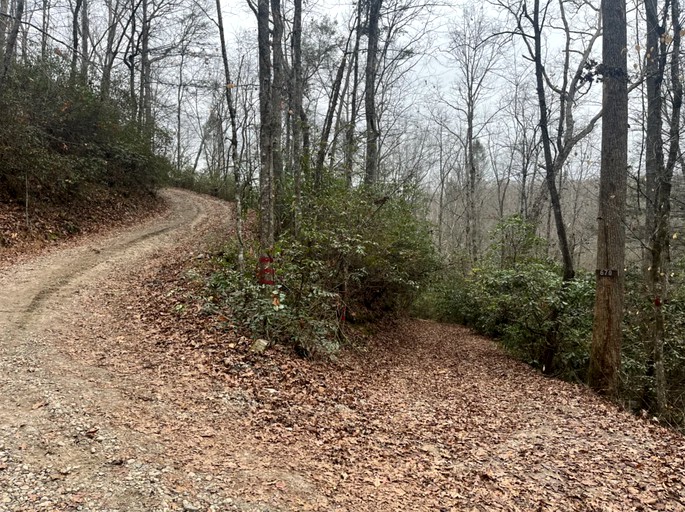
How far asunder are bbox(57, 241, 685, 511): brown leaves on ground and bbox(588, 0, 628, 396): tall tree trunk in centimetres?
107

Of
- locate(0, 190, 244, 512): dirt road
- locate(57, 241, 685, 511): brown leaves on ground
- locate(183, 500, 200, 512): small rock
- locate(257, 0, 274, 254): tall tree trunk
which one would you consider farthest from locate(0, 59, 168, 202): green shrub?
locate(183, 500, 200, 512): small rock

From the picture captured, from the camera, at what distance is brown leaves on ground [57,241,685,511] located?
379 cm

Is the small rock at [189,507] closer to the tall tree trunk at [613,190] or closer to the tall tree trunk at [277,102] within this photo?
the tall tree trunk at [277,102]

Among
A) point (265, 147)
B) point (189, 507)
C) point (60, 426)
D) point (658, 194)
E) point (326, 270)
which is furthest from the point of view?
point (326, 270)

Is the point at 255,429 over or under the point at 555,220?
under

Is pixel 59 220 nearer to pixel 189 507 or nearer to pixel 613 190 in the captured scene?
pixel 189 507

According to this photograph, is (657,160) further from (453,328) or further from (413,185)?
(453,328)

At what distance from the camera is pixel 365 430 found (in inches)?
198

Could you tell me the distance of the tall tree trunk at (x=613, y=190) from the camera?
22.5 ft

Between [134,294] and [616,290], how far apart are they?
8.95m

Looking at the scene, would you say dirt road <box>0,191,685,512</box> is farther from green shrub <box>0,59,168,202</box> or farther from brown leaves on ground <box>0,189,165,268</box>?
green shrub <box>0,59,168,202</box>

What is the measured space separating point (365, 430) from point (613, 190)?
227 inches

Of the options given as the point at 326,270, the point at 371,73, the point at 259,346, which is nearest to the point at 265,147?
the point at 326,270

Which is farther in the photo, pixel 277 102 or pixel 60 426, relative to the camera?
pixel 277 102
